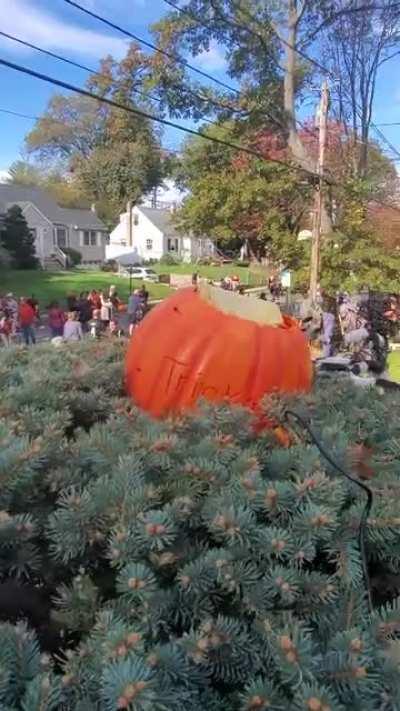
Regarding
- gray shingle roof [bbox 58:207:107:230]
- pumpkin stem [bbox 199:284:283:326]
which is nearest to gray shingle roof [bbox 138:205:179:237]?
gray shingle roof [bbox 58:207:107:230]

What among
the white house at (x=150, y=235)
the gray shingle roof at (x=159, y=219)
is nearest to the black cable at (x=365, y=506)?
the white house at (x=150, y=235)

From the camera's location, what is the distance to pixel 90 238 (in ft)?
184

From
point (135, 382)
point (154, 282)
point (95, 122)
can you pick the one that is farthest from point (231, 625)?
point (95, 122)

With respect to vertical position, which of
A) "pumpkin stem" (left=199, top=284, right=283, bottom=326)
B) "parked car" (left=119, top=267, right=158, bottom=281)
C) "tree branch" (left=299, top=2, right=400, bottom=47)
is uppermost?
"tree branch" (left=299, top=2, right=400, bottom=47)

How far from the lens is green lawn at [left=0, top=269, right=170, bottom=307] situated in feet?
102

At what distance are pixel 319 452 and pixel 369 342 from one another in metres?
9.83

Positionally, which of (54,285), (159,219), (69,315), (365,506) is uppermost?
(159,219)

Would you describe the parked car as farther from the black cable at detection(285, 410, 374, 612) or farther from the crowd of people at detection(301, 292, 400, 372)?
the black cable at detection(285, 410, 374, 612)

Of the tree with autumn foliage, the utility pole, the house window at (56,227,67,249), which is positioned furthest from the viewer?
the house window at (56,227,67,249)

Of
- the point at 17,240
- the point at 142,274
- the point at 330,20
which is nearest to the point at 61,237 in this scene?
the point at 17,240

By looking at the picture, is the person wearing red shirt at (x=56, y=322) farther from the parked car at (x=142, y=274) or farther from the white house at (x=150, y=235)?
the white house at (x=150, y=235)

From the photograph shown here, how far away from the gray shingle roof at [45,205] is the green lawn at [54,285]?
11277 millimetres

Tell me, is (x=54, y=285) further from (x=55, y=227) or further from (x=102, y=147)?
(x=102, y=147)

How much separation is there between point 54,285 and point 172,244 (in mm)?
34578
